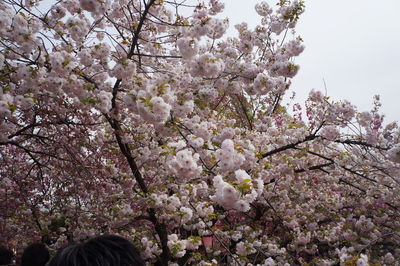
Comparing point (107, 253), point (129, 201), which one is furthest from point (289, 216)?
point (107, 253)

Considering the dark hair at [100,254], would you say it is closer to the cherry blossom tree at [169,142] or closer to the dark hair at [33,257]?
the cherry blossom tree at [169,142]

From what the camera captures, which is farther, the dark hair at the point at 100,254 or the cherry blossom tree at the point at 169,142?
the cherry blossom tree at the point at 169,142

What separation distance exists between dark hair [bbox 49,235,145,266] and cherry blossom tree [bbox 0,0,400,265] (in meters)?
1.58

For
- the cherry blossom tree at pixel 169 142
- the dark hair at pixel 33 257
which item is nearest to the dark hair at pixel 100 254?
the cherry blossom tree at pixel 169 142

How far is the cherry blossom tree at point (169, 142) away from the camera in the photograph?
3.43 m

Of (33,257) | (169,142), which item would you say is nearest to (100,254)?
(33,257)

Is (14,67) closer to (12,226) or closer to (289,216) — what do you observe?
(12,226)

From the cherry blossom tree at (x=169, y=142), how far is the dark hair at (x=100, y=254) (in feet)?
5.17

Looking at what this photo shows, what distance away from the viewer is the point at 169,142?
467cm

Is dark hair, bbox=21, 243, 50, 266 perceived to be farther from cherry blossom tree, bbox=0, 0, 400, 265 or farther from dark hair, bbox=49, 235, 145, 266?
dark hair, bbox=49, 235, 145, 266

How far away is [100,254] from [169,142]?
3.79m

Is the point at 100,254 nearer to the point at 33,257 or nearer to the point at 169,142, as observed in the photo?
the point at 33,257

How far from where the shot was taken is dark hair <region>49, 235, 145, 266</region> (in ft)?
2.84

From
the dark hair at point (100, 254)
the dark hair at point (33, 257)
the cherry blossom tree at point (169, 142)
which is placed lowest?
the dark hair at point (100, 254)
